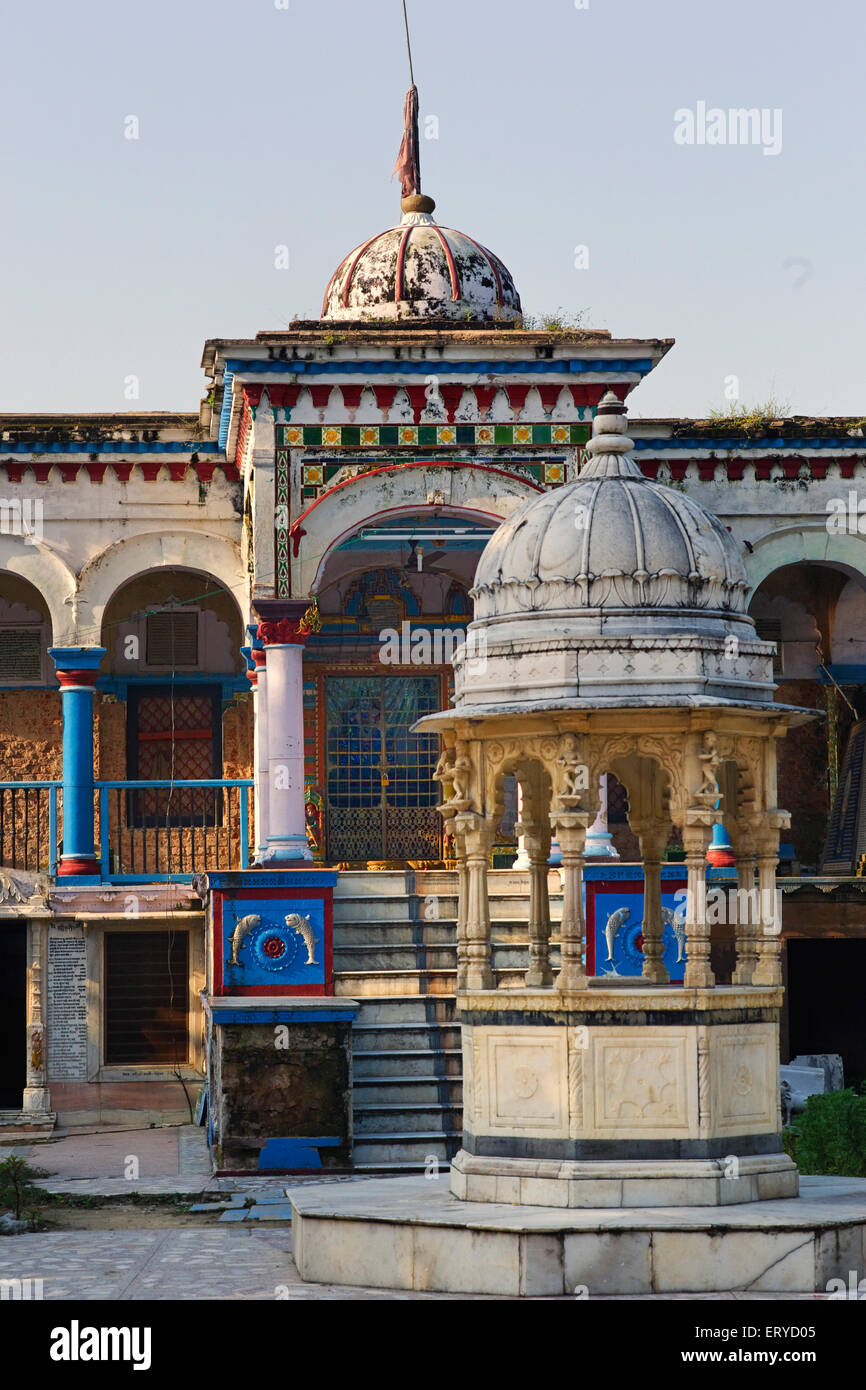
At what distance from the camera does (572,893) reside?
1037 cm

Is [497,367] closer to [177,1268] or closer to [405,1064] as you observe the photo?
[405,1064]

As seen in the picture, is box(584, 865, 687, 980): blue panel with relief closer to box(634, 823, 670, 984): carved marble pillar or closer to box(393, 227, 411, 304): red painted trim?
box(634, 823, 670, 984): carved marble pillar

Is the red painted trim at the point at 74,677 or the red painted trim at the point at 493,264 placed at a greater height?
the red painted trim at the point at 493,264

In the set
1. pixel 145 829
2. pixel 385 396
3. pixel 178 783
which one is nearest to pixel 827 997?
pixel 178 783

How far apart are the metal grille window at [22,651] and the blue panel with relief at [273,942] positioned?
18.5 ft

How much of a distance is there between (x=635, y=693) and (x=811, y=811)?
10194mm

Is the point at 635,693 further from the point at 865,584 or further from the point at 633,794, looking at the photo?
the point at 865,584

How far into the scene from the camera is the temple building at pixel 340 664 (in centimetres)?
1636

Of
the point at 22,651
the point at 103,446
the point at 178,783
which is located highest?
the point at 103,446

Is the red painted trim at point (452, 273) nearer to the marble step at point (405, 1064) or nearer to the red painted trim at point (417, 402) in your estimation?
the red painted trim at point (417, 402)

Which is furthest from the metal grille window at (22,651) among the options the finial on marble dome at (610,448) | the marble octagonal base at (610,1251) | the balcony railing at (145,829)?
the marble octagonal base at (610,1251)

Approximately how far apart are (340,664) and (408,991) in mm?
4831
